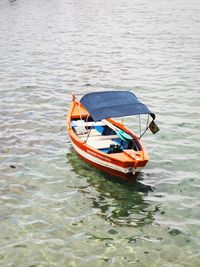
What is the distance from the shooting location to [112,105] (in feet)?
57.9

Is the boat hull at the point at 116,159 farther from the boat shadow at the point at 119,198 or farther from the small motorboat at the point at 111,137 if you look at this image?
the boat shadow at the point at 119,198

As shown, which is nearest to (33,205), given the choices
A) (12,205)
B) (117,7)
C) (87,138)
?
(12,205)

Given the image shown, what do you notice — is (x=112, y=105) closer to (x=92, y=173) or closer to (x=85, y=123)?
(x=92, y=173)

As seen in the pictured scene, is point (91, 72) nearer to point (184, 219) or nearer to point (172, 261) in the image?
point (184, 219)

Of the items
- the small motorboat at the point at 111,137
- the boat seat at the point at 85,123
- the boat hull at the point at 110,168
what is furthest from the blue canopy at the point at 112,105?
the boat seat at the point at 85,123

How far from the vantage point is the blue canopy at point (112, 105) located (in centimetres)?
1700

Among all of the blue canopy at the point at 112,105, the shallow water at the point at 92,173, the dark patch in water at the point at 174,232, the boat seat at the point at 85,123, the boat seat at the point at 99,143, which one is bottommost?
the shallow water at the point at 92,173

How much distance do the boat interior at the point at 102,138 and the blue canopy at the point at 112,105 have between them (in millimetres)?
832

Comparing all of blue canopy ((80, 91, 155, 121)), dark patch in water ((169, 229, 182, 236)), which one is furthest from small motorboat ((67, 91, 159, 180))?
dark patch in water ((169, 229, 182, 236))

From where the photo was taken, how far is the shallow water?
13.2 m

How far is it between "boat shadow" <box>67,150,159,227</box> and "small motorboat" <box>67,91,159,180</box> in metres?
0.41

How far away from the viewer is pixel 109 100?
18.2 metres

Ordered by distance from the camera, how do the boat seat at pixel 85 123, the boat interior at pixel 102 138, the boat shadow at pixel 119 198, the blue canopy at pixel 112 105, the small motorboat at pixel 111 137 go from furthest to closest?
the boat seat at pixel 85 123 → the boat interior at pixel 102 138 → the blue canopy at pixel 112 105 → the small motorboat at pixel 111 137 → the boat shadow at pixel 119 198

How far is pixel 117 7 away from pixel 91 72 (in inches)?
2488
